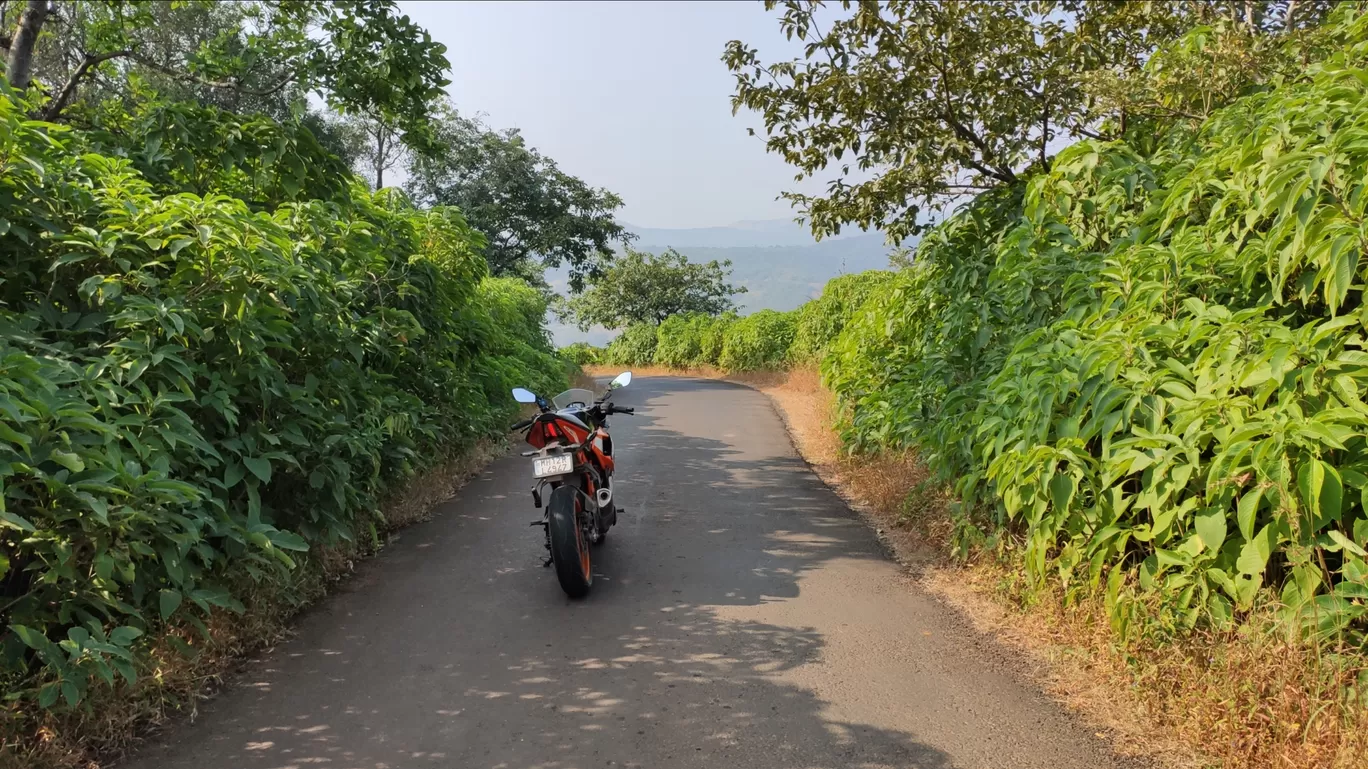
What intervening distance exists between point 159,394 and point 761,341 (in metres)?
23.2

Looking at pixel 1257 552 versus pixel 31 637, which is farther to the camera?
pixel 1257 552

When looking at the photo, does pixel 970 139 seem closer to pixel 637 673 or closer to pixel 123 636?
pixel 637 673

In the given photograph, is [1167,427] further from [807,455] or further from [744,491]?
[807,455]

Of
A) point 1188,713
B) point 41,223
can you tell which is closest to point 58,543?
point 41,223

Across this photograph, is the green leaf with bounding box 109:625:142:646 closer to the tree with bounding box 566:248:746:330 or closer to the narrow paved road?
the narrow paved road

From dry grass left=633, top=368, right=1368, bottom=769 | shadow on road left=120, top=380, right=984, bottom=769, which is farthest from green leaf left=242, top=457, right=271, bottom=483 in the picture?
dry grass left=633, top=368, right=1368, bottom=769

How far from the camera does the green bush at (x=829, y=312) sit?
18.6 meters

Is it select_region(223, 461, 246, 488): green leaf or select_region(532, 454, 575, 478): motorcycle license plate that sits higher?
select_region(223, 461, 246, 488): green leaf

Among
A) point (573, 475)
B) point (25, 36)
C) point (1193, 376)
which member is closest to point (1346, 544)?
point (1193, 376)

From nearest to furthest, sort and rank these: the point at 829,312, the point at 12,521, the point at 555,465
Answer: the point at 12,521
the point at 555,465
the point at 829,312

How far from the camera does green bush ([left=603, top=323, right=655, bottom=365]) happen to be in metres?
37.7

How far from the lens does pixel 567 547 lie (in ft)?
16.0

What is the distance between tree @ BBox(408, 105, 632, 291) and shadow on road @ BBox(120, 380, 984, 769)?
18.4 m

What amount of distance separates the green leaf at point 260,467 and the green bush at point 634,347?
32.6 meters
